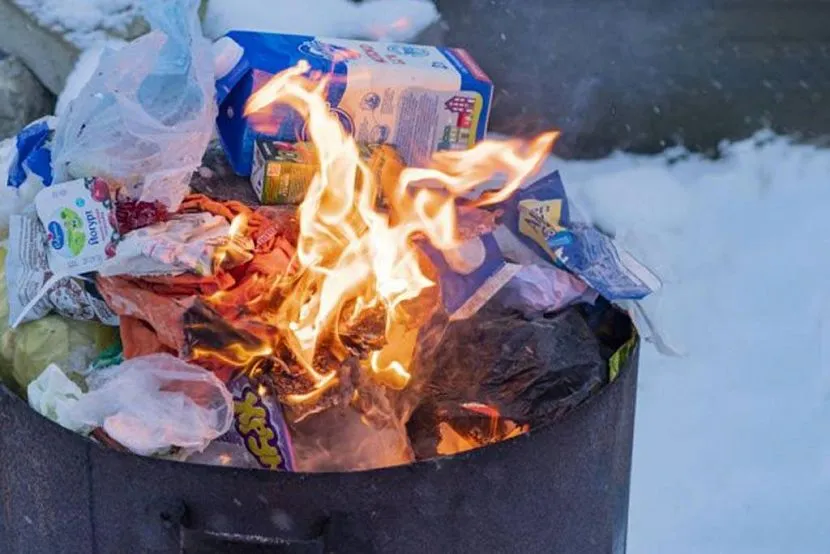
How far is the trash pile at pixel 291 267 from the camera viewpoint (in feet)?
4.32

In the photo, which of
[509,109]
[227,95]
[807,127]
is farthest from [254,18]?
[227,95]

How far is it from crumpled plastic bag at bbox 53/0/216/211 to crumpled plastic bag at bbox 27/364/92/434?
25cm

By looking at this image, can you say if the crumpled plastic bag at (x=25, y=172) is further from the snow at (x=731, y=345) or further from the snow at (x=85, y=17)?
the snow at (x=85, y=17)

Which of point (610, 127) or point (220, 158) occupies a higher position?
point (220, 158)

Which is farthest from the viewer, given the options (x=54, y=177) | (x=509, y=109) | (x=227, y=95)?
(x=509, y=109)

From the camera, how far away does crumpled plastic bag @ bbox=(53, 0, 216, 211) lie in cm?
144

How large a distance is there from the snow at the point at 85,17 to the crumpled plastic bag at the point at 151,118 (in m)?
1.95

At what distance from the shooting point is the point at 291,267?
4.73 feet

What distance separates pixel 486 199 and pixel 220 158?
41 centimetres

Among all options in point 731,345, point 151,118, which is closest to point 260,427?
point 151,118

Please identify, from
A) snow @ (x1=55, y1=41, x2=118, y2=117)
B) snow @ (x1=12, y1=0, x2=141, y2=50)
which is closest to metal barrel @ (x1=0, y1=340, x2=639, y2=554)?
snow @ (x1=55, y1=41, x2=118, y2=117)

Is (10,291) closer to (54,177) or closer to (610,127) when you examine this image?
(54,177)

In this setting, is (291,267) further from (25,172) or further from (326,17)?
(326,17)

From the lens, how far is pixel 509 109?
354 cm
